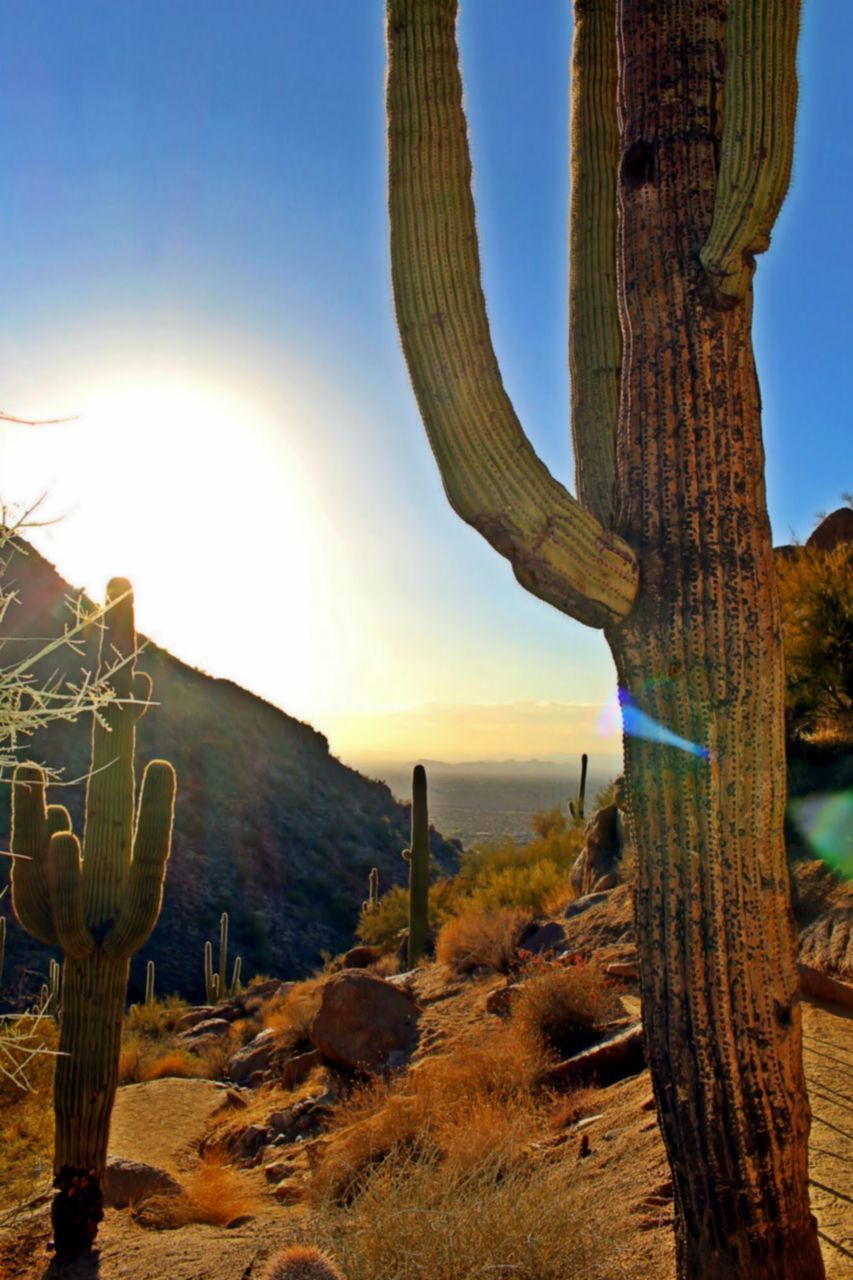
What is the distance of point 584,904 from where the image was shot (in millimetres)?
13945

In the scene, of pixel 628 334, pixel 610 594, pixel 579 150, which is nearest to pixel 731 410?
pixel 628 334

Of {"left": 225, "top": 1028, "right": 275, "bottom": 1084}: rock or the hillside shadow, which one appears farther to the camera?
{"left": 225, "top": 1028, "right": 275, "bottom": 1084}: rock

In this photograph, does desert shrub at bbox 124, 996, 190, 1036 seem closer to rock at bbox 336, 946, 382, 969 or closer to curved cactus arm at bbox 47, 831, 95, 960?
rock at bbox 336, 946, 382, 969

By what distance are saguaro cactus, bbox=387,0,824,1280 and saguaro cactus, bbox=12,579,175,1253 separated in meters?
4.79

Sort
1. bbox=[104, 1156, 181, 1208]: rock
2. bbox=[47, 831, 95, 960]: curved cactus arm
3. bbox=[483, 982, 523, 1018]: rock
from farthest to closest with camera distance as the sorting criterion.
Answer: bbox=[483, 982, 523, 1018]: rock
bbox=[47, 831, 95, 960]: curved cactus arm
bbox=[104, 1156, 181, 1208]: rock

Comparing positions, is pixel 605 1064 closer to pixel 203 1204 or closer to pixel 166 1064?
pixel 203 1204

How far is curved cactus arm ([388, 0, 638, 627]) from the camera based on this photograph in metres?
3.69

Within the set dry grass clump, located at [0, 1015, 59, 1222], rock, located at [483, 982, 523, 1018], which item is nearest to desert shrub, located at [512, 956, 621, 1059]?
rock, located at [483, 982, 523, 1018]

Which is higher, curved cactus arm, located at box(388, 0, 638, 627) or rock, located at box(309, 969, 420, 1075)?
curved cactus arm, located at box(388, 0, 638, 627)

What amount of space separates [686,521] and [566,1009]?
6690 millimetres

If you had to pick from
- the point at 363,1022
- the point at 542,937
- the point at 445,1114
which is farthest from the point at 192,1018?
the point at 445,1114

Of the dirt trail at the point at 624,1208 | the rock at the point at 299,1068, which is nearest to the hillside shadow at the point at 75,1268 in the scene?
the dirt trail at the point at 624,1208

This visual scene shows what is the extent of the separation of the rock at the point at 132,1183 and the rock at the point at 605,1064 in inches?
141

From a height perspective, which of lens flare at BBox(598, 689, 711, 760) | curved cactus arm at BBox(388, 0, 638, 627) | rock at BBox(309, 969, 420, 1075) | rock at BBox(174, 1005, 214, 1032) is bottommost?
rock at BBox(174, 1005, 214, 1032)
